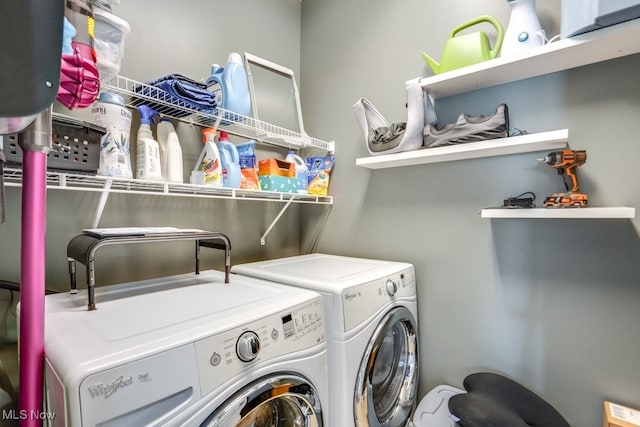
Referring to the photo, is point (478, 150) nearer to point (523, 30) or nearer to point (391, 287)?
point (523, 30)

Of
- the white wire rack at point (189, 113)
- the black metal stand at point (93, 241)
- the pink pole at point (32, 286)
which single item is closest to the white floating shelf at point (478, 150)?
the white wire rack at point (189, 113)

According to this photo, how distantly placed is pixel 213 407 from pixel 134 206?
1.10 meters

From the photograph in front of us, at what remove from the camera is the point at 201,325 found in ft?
2.60

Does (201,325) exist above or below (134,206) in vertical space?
below

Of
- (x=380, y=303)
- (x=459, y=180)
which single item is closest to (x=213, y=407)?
(x=380, y=303)

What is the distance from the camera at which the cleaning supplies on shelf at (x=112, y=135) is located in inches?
44.4

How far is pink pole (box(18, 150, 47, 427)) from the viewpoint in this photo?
59 centimetres

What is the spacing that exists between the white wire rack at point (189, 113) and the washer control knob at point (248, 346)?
991mm

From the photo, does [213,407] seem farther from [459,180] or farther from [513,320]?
[459,180]

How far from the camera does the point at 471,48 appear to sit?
1373 mm

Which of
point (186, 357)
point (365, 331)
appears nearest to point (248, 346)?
point (186, 357)

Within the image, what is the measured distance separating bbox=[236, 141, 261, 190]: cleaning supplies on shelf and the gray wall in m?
0.64

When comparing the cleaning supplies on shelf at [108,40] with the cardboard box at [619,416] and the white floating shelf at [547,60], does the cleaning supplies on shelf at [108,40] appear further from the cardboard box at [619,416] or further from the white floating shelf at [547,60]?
the cardboard box at [619,416]

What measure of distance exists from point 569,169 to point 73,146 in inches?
71.8
